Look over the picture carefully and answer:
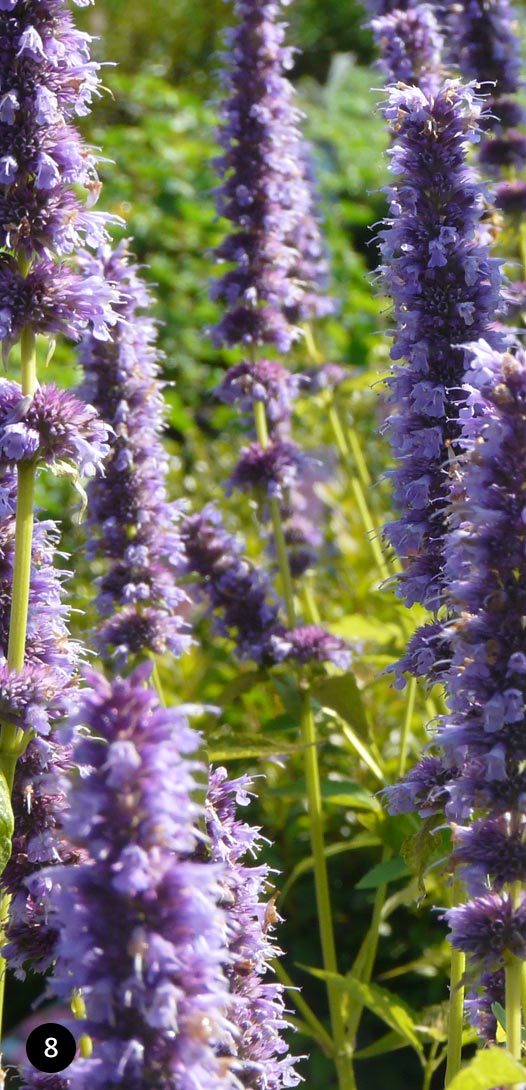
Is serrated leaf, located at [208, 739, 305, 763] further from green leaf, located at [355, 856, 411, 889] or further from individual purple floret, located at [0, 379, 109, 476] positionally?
individual purple floret, located at [0, 379, 109, 476]

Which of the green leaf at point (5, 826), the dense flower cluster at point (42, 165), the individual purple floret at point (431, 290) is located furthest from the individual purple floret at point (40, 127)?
the green leaf at point (5, 826)

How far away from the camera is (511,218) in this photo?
5.08 m

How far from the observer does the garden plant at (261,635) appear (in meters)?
1.75

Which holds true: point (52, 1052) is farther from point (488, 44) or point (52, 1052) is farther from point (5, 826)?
point (488, 44)

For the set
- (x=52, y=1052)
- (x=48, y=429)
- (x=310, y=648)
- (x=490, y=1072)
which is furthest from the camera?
(x=310, y=648)

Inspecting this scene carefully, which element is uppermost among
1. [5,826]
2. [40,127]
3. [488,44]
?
[488,44]

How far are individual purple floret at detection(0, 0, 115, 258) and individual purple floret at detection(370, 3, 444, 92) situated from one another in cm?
161

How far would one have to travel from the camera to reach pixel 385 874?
3438mm

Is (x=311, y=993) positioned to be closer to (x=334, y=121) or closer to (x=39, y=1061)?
(x=39, y=1061)

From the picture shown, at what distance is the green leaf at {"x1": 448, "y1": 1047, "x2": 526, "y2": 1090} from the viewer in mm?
1902

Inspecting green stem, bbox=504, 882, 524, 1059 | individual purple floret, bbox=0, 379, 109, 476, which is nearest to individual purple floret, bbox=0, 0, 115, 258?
individual purple floret, bbox=0, 379, 109, 476

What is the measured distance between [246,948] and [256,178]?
2.73m

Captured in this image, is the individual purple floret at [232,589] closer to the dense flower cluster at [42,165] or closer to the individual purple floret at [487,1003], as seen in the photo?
the dense flower cluster at [42,165]

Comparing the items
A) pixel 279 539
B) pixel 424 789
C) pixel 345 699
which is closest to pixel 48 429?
pixel 424 789
